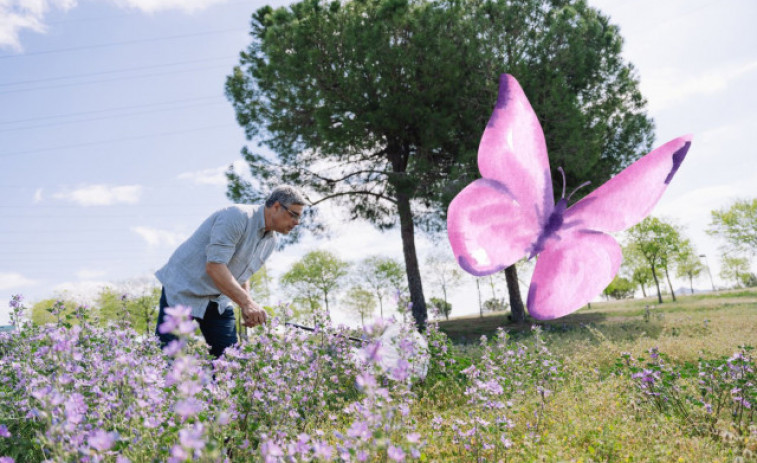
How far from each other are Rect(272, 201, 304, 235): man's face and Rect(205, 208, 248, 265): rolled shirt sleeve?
0.21m

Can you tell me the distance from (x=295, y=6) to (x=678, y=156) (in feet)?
41.0

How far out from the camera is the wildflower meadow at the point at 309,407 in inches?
59.7

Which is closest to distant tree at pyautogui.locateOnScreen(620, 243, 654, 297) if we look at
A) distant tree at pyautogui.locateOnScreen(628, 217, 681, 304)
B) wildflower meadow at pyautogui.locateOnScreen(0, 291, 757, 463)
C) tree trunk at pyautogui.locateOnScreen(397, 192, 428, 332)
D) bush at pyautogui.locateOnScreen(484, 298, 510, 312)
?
distant tree at pyautogui.locateOnScreen(628, 217, 681, 304)

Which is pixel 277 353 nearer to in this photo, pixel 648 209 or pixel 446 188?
pixel 648 209

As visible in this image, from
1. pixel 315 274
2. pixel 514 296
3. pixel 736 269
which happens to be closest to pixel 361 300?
pixel 315 274

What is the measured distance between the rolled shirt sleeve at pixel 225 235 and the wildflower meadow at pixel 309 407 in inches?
22.4

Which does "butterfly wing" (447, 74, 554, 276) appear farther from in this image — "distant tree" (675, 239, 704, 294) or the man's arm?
"distant tree" (675, 239, 704, 294)

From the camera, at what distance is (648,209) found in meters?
1.80

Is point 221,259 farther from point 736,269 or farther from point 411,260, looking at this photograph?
point 736,269

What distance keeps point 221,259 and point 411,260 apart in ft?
32.0

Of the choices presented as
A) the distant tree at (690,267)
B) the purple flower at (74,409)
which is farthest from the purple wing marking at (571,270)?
the distant tree at (690,267)

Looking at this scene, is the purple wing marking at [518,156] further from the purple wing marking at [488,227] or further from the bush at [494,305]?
the bush at [494,305]

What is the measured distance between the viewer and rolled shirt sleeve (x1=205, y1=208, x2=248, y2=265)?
3105mm

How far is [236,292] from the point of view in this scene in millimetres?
3020
